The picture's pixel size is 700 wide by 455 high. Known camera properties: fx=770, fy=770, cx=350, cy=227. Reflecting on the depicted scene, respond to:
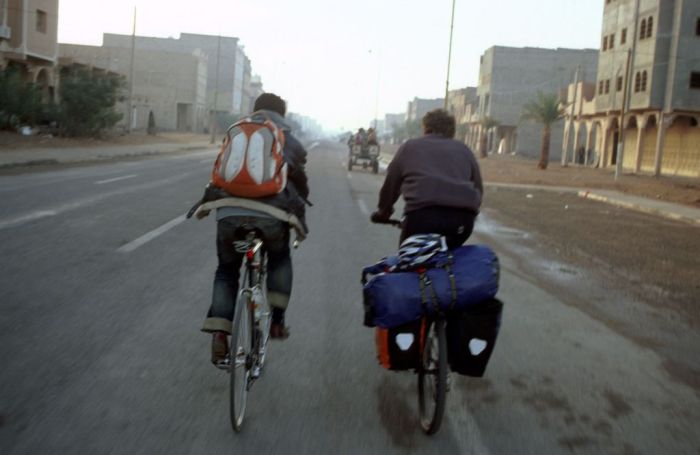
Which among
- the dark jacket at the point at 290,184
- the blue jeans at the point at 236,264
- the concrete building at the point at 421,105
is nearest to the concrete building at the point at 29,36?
the dark jacket at the point at 290,184

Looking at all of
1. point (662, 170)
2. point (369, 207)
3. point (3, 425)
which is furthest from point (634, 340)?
point (662, 170)

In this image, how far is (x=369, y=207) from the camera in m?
17.2

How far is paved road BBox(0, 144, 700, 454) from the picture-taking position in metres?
3.92

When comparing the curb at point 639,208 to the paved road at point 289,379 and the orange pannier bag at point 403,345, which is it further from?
the orange pannier bag at point 403,345

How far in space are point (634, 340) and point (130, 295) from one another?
441cm

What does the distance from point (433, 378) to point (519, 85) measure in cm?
8275

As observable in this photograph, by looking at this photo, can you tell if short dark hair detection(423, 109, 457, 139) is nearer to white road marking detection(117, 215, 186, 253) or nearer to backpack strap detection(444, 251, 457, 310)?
backpack strap detection(444, 251, 457, 310)

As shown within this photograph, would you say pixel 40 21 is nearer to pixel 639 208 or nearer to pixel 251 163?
pixel 639 208

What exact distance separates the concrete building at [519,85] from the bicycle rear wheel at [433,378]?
76.2 meters

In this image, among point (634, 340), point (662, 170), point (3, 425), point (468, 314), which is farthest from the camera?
point (662, 170)

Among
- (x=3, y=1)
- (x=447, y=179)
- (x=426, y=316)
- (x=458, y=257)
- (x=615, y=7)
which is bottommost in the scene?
(x=426, y=316)

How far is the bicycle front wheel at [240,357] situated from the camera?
12.5ft

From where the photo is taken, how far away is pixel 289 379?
484 cm

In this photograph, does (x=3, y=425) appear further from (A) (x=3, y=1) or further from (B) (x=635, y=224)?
(A) (x=3, y=1)
